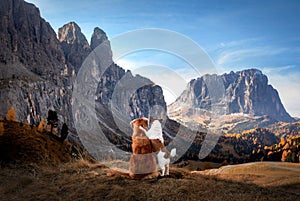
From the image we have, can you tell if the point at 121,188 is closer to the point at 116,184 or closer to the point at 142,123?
the point at 116,184

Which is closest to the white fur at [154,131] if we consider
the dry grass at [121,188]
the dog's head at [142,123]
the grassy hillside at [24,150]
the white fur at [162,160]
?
the dog's head at [142,123]

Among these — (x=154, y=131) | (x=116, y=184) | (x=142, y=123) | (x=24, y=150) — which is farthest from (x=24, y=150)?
(x=154, y=131)

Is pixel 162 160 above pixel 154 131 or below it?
below

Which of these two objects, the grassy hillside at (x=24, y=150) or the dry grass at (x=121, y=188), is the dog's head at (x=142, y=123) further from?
the grassy hillside at (x=24, y=150)

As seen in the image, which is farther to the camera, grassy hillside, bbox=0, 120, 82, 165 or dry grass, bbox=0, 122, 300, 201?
grassy hillside, bbox=0, 120, 82, 165

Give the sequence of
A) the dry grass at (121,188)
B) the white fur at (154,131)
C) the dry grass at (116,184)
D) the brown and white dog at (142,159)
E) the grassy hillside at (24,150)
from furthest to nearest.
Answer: the grassy hillside at (24,150) → the white fur at (154,131) → the brown and white dog at (142,159) → the dry grass at (116,184) → the dry grass at (121,188)

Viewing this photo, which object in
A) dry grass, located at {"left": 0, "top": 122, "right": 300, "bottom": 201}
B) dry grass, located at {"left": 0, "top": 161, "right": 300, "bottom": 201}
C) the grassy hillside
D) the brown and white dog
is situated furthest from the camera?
the grassy hillside

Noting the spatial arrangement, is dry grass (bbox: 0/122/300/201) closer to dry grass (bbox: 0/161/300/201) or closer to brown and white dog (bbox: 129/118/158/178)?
dry grass (bbox: 0/161/300/201)

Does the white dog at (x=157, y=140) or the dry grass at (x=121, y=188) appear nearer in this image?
the dry grass at (x=121, y=188)

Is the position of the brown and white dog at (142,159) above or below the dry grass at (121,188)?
above

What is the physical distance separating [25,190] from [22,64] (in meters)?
204

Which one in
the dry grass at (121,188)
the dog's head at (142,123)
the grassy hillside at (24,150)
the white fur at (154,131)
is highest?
the dog's head at (142,123)

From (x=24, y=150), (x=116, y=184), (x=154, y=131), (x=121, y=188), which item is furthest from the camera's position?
(x=24, y=150)

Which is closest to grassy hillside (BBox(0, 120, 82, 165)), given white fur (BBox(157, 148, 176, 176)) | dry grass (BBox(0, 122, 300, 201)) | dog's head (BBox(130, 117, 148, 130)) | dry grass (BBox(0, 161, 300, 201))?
dry grass (BBox(0, 122, 300, 201))
